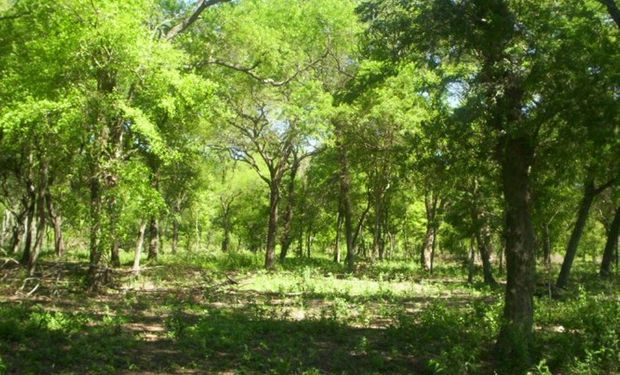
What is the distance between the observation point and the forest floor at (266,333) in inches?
320

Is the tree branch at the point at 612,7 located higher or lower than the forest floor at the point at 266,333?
higher

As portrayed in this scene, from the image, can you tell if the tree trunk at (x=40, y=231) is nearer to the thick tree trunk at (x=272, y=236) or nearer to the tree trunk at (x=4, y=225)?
the thick tree trunk at (x=272, y=236)

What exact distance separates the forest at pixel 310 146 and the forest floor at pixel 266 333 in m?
0.06

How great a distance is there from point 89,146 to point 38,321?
656cm

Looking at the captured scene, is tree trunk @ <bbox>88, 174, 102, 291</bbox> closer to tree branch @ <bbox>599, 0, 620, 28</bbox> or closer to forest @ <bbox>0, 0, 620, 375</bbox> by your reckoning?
forest @ <bbox>0, 0, 620, 375</bbox>

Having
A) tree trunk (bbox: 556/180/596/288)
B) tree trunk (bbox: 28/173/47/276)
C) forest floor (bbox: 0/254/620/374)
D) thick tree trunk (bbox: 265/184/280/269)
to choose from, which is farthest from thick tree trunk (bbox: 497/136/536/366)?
thick tree trunk (bbox: 265/184/280/269)

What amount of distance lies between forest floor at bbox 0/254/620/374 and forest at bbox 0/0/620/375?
0.21 ft

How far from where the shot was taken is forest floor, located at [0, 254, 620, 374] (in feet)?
26.7

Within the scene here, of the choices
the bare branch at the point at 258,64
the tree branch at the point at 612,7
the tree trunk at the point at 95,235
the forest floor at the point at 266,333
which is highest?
the bare branch at the point at 258,64

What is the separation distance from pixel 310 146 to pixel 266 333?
1690cm

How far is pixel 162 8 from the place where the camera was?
790 inches

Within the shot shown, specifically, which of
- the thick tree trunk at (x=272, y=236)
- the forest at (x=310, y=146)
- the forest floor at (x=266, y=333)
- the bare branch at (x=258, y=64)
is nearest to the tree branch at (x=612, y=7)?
the forest at (x=310, y=146)

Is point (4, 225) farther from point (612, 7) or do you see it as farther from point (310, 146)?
point (612, 7)

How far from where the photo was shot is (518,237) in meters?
9.06
